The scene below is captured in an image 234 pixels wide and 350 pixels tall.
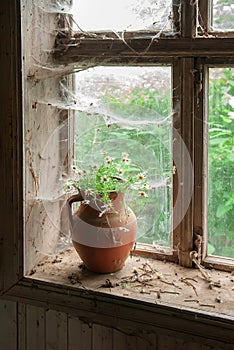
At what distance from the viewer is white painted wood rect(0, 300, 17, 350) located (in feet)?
6.08

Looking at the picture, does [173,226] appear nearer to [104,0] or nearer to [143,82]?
[143,82]

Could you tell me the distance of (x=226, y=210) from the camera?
5.81 ft

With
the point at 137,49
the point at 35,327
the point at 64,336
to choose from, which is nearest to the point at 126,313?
the point at 64,336

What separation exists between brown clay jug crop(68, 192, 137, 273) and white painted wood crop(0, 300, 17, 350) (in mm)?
308

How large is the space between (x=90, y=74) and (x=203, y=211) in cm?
60

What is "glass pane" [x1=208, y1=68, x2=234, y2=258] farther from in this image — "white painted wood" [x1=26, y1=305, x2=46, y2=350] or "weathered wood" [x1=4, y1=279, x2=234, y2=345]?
"white painted wood" [x1=26, y1=305, x2=46, y2=350]

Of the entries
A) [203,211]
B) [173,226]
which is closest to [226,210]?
[203,211]

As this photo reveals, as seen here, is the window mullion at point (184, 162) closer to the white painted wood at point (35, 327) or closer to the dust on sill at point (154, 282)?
the dust on sill at point (154, 282)

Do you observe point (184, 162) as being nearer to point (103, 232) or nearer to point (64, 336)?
point (103, 232)

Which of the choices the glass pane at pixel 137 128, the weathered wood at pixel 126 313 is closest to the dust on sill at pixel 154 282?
the weathered wood at pixel 126 313

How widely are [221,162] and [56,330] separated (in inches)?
29.8

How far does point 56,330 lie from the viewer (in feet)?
5.84

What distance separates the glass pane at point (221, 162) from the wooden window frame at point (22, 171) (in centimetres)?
4

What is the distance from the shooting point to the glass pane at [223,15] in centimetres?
167
